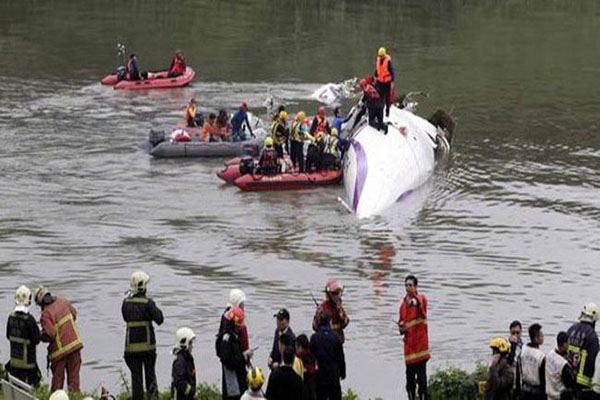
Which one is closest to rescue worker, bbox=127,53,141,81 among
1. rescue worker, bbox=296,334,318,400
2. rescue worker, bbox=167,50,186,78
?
rescue worker, bbox=167,50,186,78

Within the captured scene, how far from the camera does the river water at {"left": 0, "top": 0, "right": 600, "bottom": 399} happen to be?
26.0 m

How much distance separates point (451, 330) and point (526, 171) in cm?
1520

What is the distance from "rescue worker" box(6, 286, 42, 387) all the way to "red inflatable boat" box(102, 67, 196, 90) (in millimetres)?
33823

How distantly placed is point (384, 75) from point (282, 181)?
370 centimetres

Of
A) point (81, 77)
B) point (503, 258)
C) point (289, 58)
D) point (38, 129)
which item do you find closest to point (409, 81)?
point (289, 58)

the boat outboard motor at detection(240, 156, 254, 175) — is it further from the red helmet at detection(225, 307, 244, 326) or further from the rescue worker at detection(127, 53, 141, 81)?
the red helmet at detection(225, 307, 244, 326)

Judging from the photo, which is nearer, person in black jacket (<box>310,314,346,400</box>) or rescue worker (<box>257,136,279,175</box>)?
person in black jacket (<box>310,314,346,400</box>)

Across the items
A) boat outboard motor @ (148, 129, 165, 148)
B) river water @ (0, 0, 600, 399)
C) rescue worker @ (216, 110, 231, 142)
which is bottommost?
river water @ (0, 0, 600, 399)

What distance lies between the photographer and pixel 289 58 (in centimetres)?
6009

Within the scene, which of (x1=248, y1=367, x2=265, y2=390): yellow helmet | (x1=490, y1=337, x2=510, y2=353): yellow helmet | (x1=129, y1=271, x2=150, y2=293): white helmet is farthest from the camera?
(x1=129, y1=271, x2=150, y2=293): white helmet

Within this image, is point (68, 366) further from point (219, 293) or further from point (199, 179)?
point (199, 179)

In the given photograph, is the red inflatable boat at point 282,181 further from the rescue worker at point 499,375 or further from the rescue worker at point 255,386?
the rescue worker at point 255,386

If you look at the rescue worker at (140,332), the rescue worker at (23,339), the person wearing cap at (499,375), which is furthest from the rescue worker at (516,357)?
the rescue worker at (23,339)

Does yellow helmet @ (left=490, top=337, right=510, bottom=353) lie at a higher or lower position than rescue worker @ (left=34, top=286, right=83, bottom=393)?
higher
